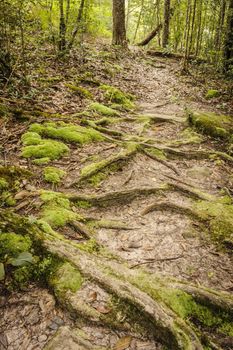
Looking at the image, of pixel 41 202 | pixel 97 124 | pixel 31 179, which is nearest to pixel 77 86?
pixel 97 124

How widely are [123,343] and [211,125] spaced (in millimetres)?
6250

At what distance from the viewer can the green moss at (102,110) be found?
25.8 feet

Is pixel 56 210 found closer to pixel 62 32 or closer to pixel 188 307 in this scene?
pixel 188 307

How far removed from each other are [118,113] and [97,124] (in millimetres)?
1192

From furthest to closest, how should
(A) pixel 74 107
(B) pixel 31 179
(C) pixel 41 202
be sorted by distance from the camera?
(A) pixel 74 107, (B) pixel 31 179, (C) pixel 41 202

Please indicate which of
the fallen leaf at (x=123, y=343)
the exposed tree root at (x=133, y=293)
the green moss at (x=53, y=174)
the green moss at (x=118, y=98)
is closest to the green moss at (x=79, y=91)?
the green moss at (x=118, y=98)

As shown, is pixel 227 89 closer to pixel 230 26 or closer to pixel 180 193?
pixel 230 26

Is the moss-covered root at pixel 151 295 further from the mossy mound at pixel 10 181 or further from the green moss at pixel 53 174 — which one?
the green moss at pixel 53 174

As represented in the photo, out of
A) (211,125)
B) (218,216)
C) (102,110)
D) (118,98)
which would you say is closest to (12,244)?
(218,216)

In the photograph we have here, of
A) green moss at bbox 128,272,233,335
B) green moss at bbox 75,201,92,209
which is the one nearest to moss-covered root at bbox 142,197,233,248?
green moss at bbox 75,201,92,209

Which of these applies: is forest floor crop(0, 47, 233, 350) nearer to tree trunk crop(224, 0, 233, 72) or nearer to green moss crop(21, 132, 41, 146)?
green moss crop(21, 132, 41, 146)

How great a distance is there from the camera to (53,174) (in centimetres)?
477

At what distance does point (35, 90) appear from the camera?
748 cm

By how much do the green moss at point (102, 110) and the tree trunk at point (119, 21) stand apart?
359 inches
